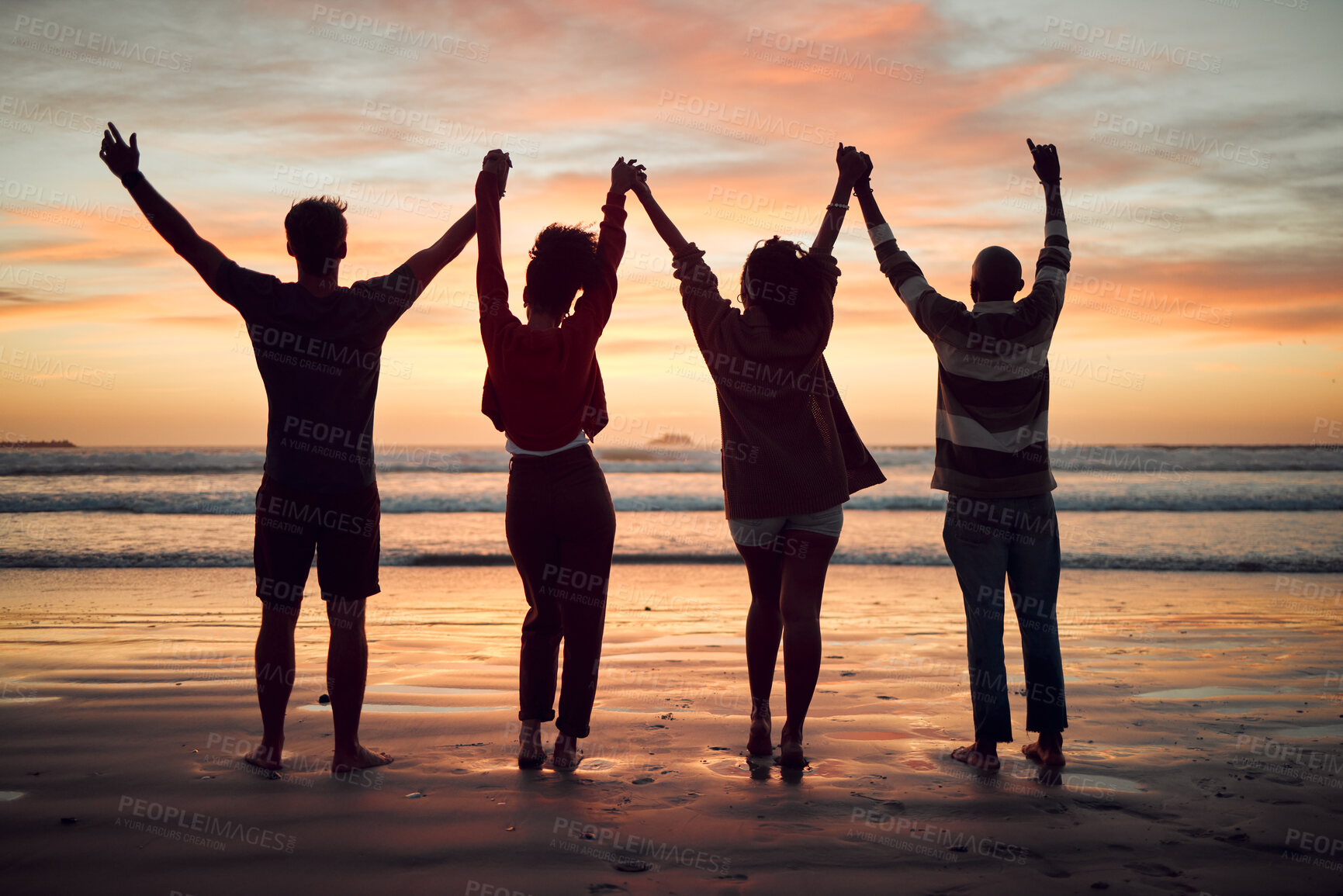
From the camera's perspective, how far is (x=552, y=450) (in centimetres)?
312

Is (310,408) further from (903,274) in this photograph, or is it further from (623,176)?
(903,274)

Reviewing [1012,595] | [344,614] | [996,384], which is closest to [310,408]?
[344,614]

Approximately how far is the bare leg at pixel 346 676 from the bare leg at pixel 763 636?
1478 mm

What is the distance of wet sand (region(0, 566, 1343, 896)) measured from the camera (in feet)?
7.50

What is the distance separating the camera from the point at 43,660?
16.4ft

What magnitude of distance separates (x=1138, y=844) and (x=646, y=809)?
1.49m

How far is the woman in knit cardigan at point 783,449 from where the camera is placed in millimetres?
3188

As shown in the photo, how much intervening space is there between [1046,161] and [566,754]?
3004 mm

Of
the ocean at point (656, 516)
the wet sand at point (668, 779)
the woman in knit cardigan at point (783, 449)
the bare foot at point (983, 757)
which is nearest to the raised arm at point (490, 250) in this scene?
the woman in knit cardigan at point (783, 449)

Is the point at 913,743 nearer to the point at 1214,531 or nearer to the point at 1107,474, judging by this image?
the point at 1214,531

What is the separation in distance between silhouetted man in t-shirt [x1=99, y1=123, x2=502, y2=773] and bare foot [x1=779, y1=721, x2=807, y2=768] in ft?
5.31

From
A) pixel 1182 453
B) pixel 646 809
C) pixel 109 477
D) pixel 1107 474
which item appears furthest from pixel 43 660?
pixel 1182 453

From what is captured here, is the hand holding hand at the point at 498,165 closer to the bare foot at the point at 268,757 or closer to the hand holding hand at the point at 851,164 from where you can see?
the hand holding hand at the point at 851,164

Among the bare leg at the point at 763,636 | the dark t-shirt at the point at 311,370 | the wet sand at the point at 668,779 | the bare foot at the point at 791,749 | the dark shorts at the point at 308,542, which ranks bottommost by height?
the wet sand at the point at 668,779
